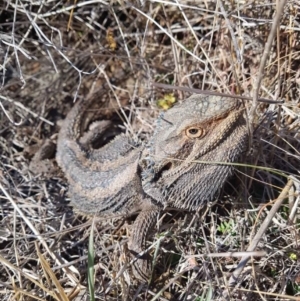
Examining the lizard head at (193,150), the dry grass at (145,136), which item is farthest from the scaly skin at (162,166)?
the dry grass at (145,136)

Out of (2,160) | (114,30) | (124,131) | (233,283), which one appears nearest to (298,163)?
(233,283)

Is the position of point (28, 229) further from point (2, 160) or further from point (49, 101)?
point (49, 101)

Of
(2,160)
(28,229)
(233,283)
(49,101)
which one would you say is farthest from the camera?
(49,101)

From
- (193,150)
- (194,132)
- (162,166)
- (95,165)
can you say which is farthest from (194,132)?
(95,165)

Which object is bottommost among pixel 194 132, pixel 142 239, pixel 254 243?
pixel 142 239

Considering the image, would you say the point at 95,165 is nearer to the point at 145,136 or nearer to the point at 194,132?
the point at 145,136

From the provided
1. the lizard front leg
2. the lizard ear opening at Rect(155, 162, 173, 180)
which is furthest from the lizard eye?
the lizard front leg
